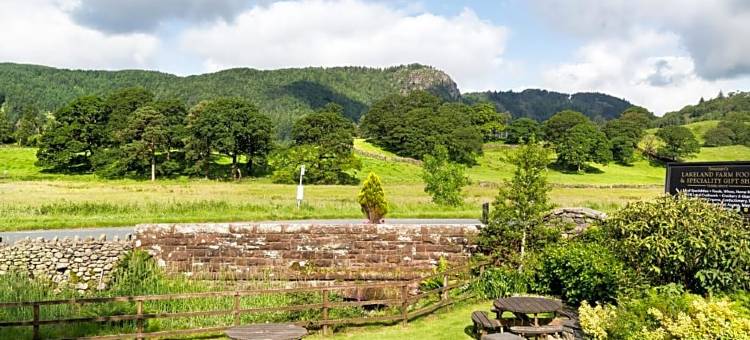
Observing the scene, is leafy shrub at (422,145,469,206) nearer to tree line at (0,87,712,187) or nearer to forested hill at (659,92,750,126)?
tree line at (0,87,712,187)

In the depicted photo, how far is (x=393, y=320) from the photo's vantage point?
42.4 feet

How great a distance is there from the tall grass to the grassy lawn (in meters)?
1.02

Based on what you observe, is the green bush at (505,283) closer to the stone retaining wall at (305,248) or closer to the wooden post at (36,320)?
the stone retaining wall at (305,248)

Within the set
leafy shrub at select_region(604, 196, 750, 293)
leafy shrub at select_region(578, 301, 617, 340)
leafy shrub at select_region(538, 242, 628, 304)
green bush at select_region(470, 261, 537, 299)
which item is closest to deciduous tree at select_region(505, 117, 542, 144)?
green bush at select_region(470, 261, 537, 299)

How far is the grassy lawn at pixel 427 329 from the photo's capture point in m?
11.9

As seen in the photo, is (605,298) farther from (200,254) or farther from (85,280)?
(85,280)

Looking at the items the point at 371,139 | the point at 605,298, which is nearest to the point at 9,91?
the point at 371,139

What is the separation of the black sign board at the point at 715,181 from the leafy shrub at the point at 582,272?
2756 mm

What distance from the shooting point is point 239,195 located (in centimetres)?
4181

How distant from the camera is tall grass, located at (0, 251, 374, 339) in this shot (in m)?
12.0

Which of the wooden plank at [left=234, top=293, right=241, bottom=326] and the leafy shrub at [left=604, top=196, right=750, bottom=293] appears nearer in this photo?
the leafy shrub at [left=604, top=196, right=750, bottom=293]

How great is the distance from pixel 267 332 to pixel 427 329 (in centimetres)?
422

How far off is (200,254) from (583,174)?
68183 mm

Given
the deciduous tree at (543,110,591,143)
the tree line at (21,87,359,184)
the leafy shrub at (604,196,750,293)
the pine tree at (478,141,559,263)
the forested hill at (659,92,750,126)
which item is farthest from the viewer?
the forested hill at (659,92,750,126)
